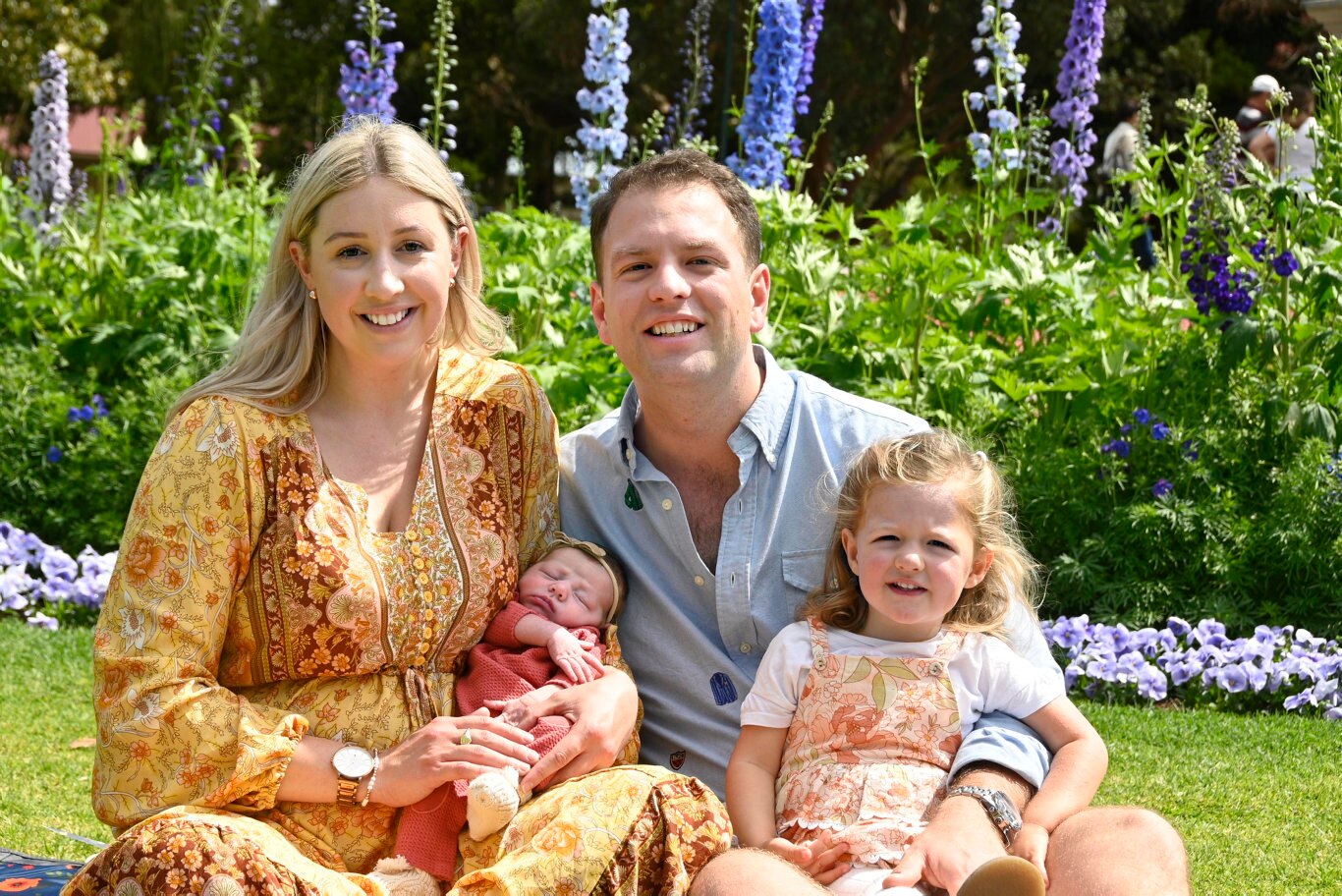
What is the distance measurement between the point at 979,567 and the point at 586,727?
0.82 metres

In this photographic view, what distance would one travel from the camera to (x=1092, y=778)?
2.71 meters

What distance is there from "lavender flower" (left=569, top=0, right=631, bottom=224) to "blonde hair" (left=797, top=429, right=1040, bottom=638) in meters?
4.06

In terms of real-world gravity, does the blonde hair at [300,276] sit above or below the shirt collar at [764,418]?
above

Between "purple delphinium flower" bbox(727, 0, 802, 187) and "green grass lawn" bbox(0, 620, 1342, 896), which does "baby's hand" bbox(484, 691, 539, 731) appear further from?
"purple delphinium flower" bbox(727, 0, 802, 187)

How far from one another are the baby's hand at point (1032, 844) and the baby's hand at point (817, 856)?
29 cm

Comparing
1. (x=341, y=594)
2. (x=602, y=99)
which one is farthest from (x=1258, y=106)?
(x=341, y=594)

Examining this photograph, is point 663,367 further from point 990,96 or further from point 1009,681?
point 990,96

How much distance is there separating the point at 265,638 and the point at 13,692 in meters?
2.64

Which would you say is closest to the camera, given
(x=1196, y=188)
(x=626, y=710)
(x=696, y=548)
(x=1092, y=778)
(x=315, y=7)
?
(x=1092, y=778)

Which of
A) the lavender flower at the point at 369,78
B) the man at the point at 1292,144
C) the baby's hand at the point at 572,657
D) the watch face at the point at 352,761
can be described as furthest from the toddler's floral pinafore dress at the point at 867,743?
the lavender flower at the point at 369,78

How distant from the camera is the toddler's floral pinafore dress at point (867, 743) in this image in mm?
2707

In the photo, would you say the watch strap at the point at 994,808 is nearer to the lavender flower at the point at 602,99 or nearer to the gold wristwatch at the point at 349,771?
the gold wristwatch at the point at 349,771

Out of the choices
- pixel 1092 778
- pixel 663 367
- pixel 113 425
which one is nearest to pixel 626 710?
pixel 663 367

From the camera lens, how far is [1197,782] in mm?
4094
